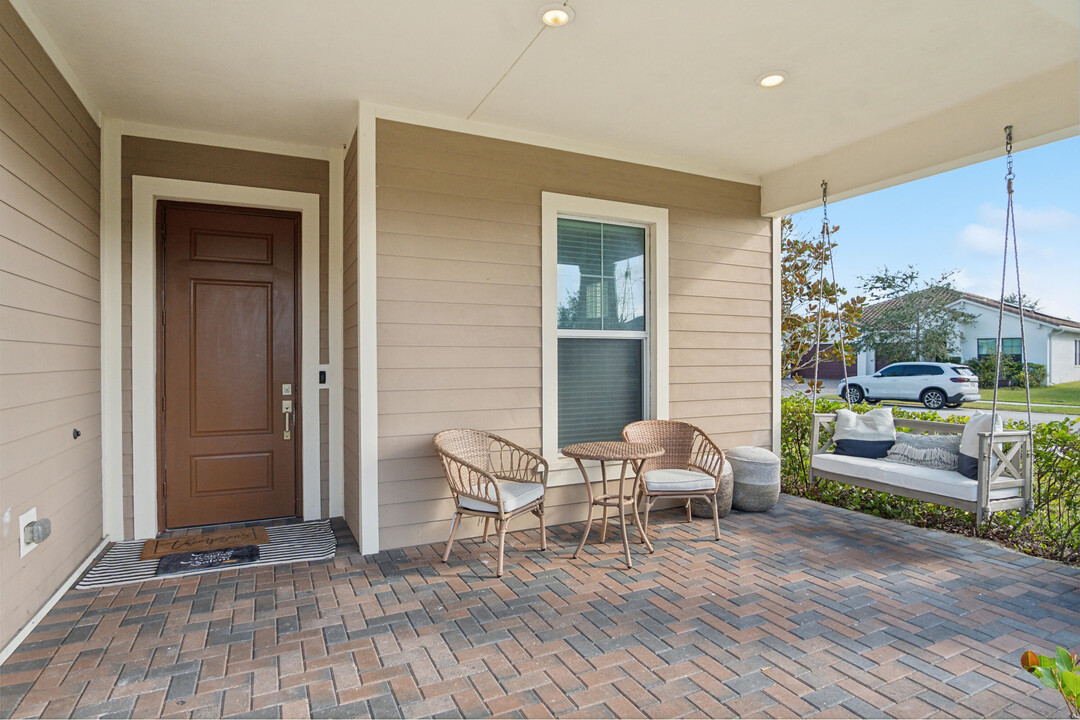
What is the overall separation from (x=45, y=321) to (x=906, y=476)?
4887mm

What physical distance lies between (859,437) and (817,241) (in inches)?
101

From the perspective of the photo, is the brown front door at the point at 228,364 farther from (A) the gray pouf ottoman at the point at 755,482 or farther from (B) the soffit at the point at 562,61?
(A) the gray pouf ottoman at the point at 755,482

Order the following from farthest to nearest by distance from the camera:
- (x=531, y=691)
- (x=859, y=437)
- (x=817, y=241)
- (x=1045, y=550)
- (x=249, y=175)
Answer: (x=817, y=241)
(x=859, y=437)
(x=249, y=175)
(x=1045, y=550)
(x=531, y=691)

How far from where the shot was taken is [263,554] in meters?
3.45

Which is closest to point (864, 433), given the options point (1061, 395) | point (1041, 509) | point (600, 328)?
point (1041, 509)

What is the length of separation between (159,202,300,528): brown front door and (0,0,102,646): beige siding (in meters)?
0.46

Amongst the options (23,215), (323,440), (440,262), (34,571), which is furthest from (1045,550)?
(23,215)

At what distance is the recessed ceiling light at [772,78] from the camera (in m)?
3.14

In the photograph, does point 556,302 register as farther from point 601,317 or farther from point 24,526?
point 24,526

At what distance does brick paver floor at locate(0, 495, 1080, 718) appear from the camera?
202 cm

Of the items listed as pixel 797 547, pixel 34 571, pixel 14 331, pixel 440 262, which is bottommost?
pixel 797 547

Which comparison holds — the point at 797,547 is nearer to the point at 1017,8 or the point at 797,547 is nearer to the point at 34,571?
the point at 1017,8

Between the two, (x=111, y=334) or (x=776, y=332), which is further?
(x=776, y=332)

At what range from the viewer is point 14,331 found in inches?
94.4
